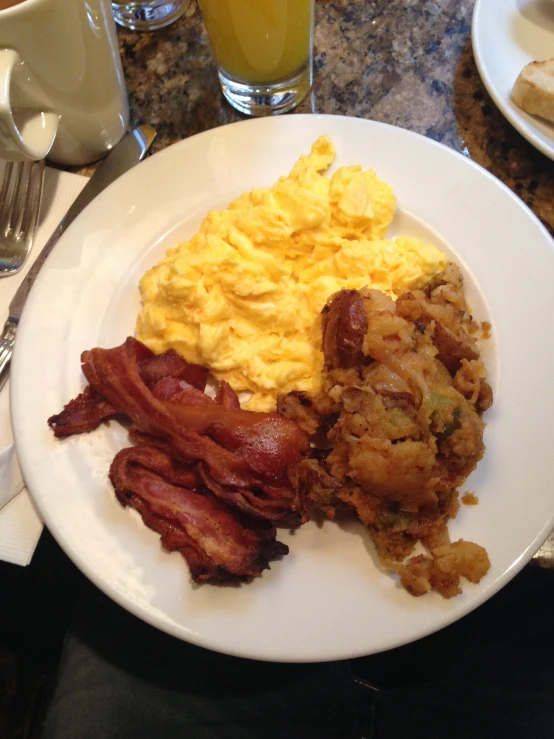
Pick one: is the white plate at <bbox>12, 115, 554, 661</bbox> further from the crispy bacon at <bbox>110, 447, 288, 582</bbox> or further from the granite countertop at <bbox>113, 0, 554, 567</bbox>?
the granite countertop at <bbox>113, 0, 554, 567</bbox>

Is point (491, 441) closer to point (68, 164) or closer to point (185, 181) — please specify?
point (185, 181)

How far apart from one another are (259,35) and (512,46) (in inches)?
31.5

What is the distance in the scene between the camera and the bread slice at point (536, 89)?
1.51m

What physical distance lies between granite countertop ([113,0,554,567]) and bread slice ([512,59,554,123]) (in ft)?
0.49

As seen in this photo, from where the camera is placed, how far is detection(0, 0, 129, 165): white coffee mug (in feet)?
3.78

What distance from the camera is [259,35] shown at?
57.0 inches

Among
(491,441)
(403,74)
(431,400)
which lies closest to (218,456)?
(431,400)

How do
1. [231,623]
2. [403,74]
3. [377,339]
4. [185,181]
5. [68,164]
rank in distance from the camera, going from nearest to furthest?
[231,623] < [377,339] < [185,181] < [68,164] < [403,74]

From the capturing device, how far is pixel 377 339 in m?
1.21

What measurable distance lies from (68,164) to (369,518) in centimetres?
132

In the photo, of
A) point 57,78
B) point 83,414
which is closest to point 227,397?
point 83,414

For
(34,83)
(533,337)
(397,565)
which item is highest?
(34,83)

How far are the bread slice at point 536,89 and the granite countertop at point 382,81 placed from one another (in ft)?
0.49

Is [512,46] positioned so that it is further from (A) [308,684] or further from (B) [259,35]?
(A) [308,684]
